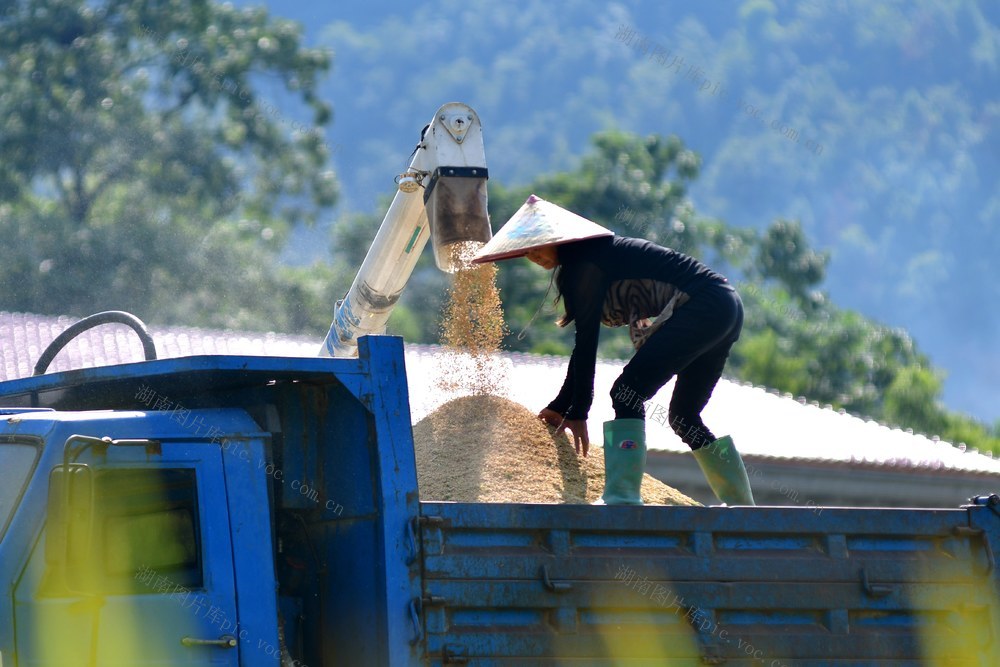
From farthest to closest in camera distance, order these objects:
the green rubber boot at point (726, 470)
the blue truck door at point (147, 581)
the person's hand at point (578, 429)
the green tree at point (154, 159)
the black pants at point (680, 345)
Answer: the green tree at point (154, 159) → the green rubber boot at point (726, 470) → the person's hand at point (578, 429) → the black pants at point (680, 345) → the blue truck door at point (147, 581)

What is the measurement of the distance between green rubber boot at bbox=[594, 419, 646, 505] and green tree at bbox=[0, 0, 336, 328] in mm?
20265

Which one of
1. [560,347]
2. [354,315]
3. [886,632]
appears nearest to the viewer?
[886,632]

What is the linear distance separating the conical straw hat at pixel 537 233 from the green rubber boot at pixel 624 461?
71 centimetres

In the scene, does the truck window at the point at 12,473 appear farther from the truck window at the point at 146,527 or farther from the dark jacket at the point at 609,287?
the dark jacket at the point at 609,287

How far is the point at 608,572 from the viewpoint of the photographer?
13.2 feet

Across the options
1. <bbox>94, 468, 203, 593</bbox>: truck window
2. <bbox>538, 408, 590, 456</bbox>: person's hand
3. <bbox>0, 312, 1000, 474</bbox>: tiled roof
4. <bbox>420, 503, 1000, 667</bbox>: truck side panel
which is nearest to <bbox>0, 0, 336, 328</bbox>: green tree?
<bbox>0, 312, 1000, 474</bbox>: tiled roof

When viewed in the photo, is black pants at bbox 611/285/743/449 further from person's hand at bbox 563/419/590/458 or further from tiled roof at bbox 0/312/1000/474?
tiled roof at bbox 0/312/1000/474

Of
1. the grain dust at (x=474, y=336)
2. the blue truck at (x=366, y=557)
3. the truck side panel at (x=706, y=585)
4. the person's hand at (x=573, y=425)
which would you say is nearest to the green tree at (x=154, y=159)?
the grain dust at (x=474, y=336)

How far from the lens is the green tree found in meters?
25.4

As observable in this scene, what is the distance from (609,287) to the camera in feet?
16.3

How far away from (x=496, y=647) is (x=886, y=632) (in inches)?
51.9

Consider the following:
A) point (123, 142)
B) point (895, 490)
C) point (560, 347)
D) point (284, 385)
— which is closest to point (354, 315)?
point (284, 385)

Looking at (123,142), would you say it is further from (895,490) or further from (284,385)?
(284,385)

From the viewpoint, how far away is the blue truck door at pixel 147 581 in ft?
11.7
